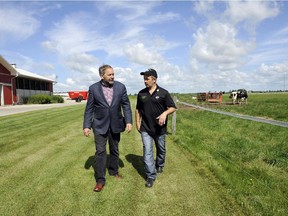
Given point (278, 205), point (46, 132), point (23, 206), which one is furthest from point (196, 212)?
point (46, 132)

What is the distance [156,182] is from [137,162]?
1.58 meters

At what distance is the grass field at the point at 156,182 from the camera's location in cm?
453

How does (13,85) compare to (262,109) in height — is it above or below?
above

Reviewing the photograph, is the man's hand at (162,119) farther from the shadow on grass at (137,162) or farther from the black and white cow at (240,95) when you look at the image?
the black and white cow at (240,95)

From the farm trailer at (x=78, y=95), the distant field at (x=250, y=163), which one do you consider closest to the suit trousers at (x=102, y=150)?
the distant field at (x=250, y=163)

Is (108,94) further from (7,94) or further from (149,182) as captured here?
(7,94)

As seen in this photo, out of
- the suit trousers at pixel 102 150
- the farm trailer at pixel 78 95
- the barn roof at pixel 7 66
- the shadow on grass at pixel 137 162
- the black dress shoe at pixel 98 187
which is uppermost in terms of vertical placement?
the barn roof at pixel 7 66

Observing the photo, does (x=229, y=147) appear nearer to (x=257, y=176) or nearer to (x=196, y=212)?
(x=257, y=176)

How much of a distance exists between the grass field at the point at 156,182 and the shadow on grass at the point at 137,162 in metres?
0.02

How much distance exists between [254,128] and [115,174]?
8873mm

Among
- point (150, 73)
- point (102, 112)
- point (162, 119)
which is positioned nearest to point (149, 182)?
point (162, 119)

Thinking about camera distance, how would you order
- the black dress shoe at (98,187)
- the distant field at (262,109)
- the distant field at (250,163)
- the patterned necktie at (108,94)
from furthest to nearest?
the distant field at (262,109) < the patterned necktie at (108,94) < the black dress shoe at (98,187) < the distant field at (250,163)

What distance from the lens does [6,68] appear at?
3459 cm

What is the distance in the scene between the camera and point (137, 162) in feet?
23.9
